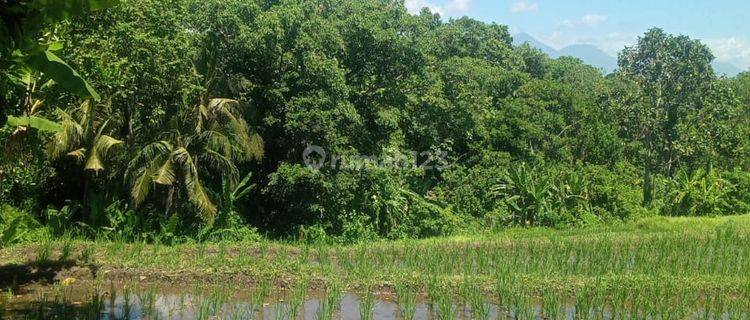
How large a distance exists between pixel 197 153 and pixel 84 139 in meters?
1.91

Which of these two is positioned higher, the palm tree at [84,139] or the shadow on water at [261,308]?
the palm tree at [84,139]

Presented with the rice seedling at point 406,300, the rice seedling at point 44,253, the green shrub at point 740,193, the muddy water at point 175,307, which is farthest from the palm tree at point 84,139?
the green shrub at point 740,193

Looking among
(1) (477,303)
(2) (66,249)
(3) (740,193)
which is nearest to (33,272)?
(2) (66,249)

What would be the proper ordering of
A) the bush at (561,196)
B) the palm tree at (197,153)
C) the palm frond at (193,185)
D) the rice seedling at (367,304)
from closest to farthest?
1. the rice seedling at (367,304)
2. the palm tree at (197,153)
3. the palm frond at (193,185)
4. the bush at (561,196)

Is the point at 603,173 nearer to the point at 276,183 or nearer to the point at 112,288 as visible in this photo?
the point at 276,183

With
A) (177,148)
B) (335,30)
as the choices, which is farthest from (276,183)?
(335,30)

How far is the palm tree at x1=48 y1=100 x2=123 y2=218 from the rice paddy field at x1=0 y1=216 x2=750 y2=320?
1605 mm

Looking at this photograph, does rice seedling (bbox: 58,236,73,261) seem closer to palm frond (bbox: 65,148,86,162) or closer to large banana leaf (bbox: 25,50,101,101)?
palm frond (bbox: 65,148,86,162)

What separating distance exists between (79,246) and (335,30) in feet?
19.8

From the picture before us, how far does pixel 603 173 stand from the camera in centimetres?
1739

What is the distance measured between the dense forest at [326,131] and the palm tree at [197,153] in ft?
0.12

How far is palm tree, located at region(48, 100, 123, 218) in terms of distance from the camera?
1127cm

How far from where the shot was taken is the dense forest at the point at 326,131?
38.3 ft

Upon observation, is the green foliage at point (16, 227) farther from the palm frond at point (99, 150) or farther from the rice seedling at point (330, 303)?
the rice seedling at point (330, 303)
